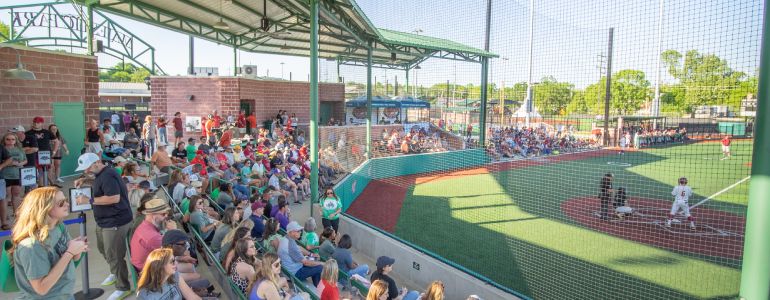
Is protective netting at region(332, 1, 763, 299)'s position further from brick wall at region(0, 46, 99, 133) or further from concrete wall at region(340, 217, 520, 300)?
brick wall at region(0, 46, 99, 133)

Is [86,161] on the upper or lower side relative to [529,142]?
upper

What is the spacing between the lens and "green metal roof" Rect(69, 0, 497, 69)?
45.4 ft

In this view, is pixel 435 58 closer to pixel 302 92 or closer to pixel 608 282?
pixel 302 92

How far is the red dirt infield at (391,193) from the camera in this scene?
11.9 metres

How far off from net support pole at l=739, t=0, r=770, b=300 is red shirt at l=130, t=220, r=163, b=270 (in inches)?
228

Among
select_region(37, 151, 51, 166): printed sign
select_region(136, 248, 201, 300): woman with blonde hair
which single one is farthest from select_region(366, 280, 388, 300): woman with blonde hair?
select_region(37, 151, 51, 166): printed sign

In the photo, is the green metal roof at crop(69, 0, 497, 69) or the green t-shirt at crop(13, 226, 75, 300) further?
the green metal roof at crop(69, 0, 497, 69)

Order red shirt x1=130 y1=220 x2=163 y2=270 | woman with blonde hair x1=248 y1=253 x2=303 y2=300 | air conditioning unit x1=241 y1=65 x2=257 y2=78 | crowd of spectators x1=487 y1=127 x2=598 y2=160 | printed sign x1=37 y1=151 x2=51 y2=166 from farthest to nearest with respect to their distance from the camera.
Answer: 1. crowd of spectators x1=487 y1=127 x2=598 y2=160
2. air conditioning unit x1=241 y1=65 x2=257 y2=78
3. printed sign x1=37 y1=151 x2=51 y2=166
4. red shirt x1=130 y1=220 x2=163 y2=270
5. woman with blonde hair x1=248 y1=253 x2=303 y2=300

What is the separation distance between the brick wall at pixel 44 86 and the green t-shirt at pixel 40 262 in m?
6.79

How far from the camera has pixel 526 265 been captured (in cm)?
846

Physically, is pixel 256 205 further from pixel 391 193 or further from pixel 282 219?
pixel 391 193

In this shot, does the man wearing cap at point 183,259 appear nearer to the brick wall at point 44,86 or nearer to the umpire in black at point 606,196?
the brick wall at point 44,86

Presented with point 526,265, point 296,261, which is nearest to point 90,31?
point 296,261

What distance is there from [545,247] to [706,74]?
167 inches
